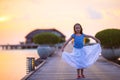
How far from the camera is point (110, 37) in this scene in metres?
23.2

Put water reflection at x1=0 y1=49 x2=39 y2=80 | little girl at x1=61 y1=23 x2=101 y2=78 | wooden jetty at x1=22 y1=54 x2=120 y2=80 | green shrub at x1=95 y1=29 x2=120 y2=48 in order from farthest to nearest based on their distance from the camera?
water reflection at x1=0 y1=49 x2=39 y2=80 → green shrub at x1=95 y1=29 x2=120 y2=48 → wooden jetty at x1=22 y1=54 x2=120 y2=80 → little girl at x1=61 y1=23 x2=101 y2=78

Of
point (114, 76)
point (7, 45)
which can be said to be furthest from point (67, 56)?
point (7, 45)

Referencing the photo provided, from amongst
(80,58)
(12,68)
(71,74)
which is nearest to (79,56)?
(80,58)

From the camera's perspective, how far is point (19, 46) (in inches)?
4370

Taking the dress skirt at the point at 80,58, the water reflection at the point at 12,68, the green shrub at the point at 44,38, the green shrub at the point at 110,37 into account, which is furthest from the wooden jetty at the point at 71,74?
the green shrub at the point at 44,38

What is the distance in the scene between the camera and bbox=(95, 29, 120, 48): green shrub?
23.0 meters

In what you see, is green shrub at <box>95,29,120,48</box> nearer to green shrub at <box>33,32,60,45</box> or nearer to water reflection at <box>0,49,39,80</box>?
water reflection at <box>0,49,39,80</box>

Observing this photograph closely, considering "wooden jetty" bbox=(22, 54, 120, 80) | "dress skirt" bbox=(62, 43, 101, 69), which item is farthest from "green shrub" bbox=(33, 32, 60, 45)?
"dress skirt" bbox=(62, 43, 101, 69)

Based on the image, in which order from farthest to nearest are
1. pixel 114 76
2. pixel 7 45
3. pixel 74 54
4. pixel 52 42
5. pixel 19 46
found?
1. pixel 7 45
2. pixel 19 46
3. pixel 52 42
4. pixel 114 76
5. pixel 74 54

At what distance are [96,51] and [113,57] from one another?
1008cm

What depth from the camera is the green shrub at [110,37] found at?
2305cm

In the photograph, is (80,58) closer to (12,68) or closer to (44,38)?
(12,68)

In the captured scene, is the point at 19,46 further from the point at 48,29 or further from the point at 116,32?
the point at 116,32

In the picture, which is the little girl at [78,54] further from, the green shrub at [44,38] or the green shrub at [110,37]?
the green shrub at [44,38]
